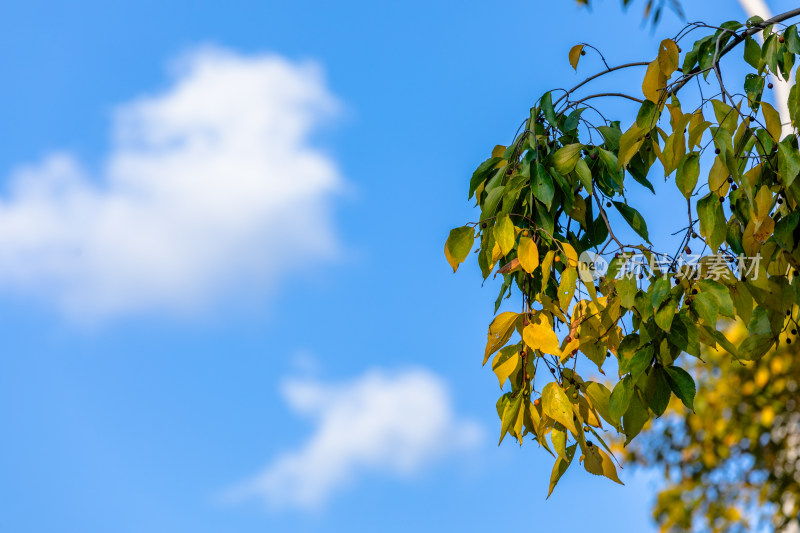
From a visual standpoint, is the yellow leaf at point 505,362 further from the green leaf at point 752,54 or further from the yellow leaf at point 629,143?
the green leaf at point 752,54

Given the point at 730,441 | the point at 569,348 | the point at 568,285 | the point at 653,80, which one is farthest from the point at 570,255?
the point at 730,441

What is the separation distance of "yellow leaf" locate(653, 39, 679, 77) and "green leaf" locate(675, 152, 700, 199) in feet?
0.66

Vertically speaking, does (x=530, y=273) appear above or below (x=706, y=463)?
below

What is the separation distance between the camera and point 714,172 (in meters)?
1.46

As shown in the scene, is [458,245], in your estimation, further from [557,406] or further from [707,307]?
[707,307]

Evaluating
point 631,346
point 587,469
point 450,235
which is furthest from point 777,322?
point 450,235

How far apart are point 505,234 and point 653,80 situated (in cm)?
40

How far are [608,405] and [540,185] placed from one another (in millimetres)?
431

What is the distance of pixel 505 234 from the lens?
154 cm

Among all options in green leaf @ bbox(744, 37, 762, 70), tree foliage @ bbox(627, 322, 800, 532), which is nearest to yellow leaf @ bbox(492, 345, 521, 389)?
green leaf @ bbox(744, 37, 762, 70)

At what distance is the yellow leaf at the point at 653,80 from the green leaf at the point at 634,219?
0.26 meters

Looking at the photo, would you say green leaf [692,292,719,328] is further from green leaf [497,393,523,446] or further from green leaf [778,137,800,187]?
green leaf [497,393,523,446]

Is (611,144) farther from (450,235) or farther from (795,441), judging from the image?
(795,441)

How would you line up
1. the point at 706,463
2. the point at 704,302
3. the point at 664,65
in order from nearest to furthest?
the point at 704,302 → the point at 664,65 → the point at 706,463
